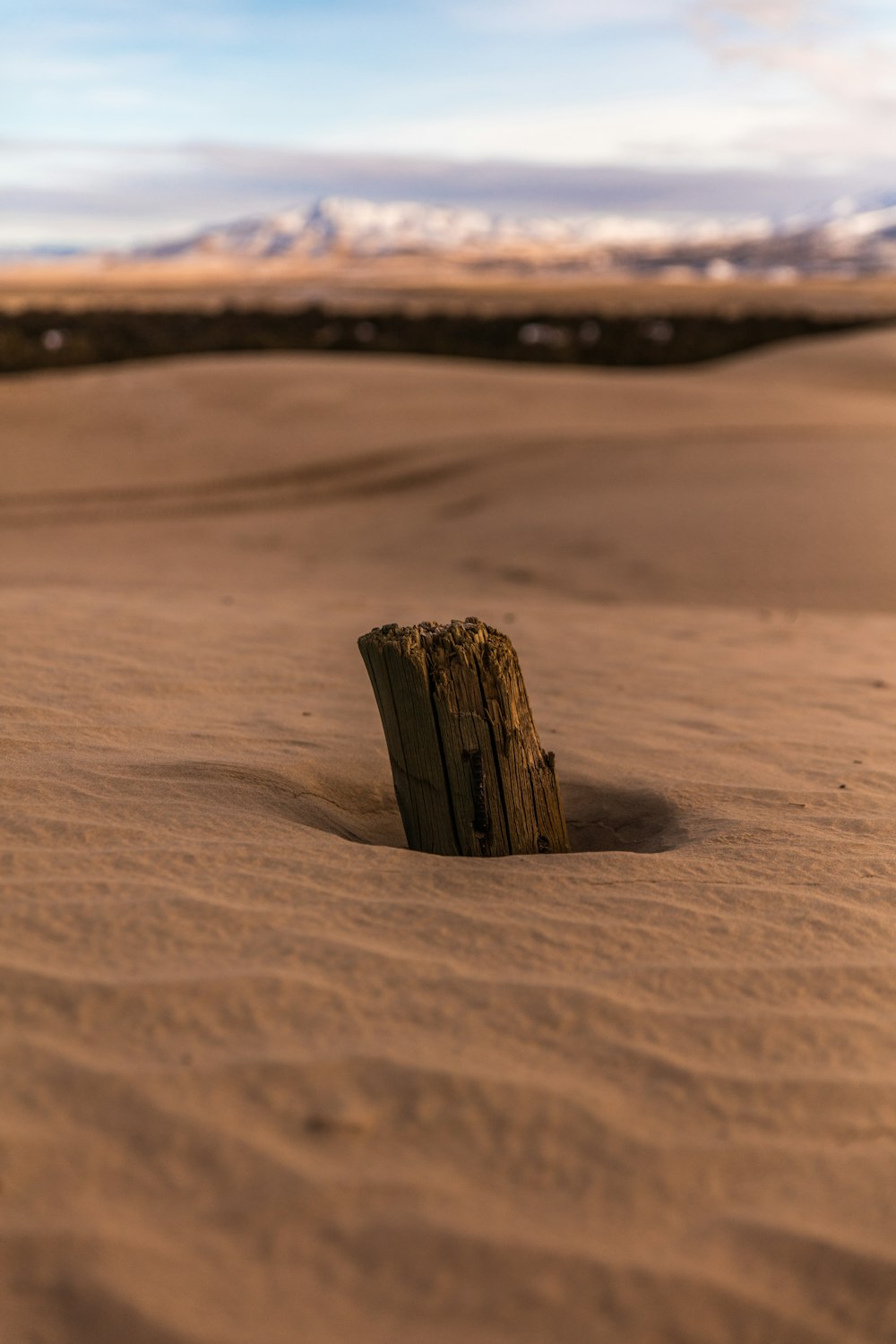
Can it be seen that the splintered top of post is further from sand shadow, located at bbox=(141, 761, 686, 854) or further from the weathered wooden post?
sand shadow, located at bbox=(141, 761, 686, 854)

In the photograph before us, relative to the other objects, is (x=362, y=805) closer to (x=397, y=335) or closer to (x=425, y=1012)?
(x=425, y=1012)

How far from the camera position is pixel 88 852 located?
91.3 inches

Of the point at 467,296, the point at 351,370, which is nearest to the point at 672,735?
the point at 351,370

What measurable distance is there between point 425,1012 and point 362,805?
4.04 ft

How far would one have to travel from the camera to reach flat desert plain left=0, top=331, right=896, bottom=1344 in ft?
4.53

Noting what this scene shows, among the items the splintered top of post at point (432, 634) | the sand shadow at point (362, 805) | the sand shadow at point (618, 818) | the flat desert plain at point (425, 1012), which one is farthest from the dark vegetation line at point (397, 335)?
the splintered top of post at point (432, 634)

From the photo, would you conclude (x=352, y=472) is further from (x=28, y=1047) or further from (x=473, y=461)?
(x=28, y=1047)

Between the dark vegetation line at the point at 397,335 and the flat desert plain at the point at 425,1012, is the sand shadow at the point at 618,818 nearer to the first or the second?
the flat desert plain at the point at 425,1012

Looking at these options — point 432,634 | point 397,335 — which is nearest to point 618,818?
point 432,634

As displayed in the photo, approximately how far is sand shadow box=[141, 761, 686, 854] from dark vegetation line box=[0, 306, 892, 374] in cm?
1674

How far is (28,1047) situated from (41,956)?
0.81 ft

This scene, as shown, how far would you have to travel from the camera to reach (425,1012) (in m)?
1.84

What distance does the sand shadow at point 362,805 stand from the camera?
8.95ft

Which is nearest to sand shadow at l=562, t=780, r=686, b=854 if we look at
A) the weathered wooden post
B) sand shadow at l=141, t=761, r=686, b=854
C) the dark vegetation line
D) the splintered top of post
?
sand shadow at l=141, t=761, r=686, b=854
